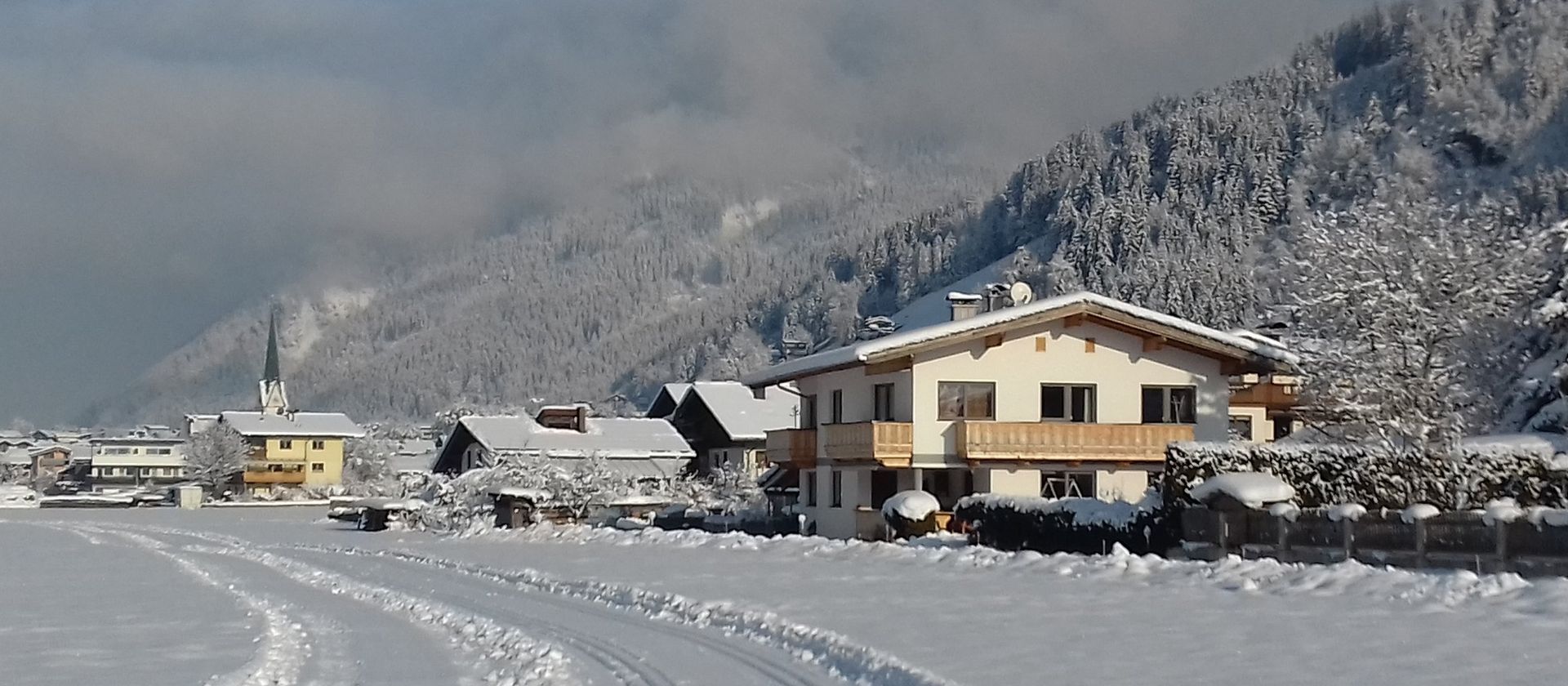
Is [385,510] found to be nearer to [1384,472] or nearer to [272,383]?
[1384,472]

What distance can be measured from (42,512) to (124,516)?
1268 cm

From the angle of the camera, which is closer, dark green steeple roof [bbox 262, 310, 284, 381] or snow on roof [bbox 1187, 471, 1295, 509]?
snow on roof [bbox 1187, 471, 1295, 509]

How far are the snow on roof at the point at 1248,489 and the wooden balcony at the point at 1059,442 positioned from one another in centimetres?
1329

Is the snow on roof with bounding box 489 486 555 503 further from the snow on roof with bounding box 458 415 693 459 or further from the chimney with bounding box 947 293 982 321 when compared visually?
the snow on roof with bounding box 458 415 693 459

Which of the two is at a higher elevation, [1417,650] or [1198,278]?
[1198,278]

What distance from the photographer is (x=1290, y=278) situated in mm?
49031

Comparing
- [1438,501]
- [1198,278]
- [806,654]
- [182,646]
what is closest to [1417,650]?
[806,654]

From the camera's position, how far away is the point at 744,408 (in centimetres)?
8000

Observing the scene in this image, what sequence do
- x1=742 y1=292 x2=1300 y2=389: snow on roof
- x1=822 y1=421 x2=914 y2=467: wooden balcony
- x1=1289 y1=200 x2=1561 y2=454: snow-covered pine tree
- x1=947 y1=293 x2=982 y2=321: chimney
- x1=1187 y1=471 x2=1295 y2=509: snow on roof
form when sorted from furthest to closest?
x1=947 y1=293 x2=982 y2=321: chimney, x1=822 y1=421 x2=914 y2=467: wooden balcony, x1=742 y1=292 x2=1300 y2=389: snow on roof, x1=1289 y1=200 x2=1561 y2=454: snow-covered pine tree, x1=1187 y1=471 x2=1295 y2=509: snow on roof

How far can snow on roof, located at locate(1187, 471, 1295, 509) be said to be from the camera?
29281 millimetres

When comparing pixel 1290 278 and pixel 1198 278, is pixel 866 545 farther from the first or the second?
pixel 1198 278

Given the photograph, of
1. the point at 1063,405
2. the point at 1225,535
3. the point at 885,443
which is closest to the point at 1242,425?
the point at 1063,405

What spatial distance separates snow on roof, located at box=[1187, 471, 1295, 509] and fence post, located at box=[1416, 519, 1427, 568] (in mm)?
3788

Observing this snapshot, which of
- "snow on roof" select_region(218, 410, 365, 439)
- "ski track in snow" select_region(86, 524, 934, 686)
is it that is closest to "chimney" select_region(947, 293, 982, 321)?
"ski track in snow" select_region(86, 524, 934, 686)
